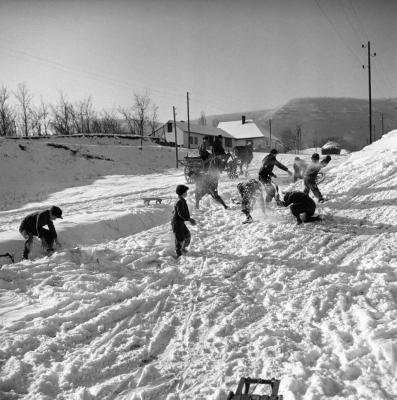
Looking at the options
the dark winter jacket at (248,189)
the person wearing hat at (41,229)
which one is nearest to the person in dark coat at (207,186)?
the dark winter jacket at (248,189)

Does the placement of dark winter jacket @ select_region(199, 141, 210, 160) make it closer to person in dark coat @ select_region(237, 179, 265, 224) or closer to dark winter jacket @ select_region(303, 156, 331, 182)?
person in dark coat @ select_region(237, 179, 265, 224)

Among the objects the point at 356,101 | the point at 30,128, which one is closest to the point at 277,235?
the point at 30,128

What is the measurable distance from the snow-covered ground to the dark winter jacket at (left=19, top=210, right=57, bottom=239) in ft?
2.22

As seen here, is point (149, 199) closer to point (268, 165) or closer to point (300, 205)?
point (268, 165)

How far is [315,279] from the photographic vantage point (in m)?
5.82

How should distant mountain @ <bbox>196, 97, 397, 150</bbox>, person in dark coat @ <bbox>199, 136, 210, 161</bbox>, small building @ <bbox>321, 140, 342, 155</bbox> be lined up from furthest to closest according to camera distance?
distant mountain @ <bbox>196, 97, 397, 150</bbox> < small building @ <bbox>321, 140, 342, 155</bbox> < person in dark coat @ <bbox>199, 136, 210, 161</bbox>

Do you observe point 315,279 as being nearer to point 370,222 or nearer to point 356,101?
point 370,222

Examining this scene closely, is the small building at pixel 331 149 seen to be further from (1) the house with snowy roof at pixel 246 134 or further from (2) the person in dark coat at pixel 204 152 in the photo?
(2) the person in dark coat at pixel 204 152

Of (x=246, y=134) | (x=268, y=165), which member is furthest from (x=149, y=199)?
(x=246, y=134)

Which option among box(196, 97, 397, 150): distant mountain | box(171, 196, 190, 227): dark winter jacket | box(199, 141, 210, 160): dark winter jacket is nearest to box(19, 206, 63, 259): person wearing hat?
box(171, 196, 190, 227): dark winter jacket

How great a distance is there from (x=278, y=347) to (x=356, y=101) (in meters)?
203

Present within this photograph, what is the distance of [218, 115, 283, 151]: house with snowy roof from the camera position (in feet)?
214

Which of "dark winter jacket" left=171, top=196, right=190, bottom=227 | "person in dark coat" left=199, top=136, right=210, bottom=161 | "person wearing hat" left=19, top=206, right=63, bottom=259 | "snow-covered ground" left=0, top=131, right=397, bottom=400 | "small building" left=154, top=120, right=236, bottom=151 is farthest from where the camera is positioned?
"small building" left=154, top=120, right=236, bottom=151

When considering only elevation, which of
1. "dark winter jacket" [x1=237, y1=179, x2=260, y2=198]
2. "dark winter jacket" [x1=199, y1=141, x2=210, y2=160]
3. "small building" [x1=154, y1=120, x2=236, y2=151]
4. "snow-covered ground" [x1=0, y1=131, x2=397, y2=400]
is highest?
"small building" [x1=154, y1=120, x2=236, y2=151]
